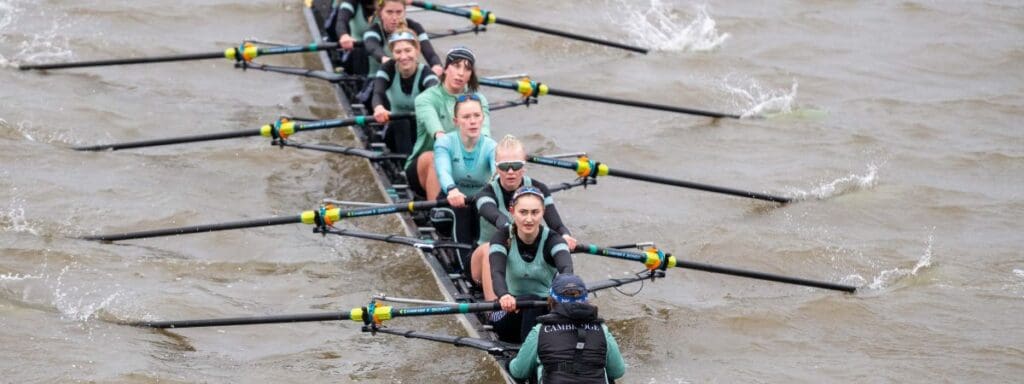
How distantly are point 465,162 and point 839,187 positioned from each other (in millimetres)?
4515

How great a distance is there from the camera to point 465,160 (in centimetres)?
970

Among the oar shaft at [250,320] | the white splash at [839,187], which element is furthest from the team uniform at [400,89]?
the white splash at [839,187]

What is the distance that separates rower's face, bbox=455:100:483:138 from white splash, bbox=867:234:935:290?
3454 mm

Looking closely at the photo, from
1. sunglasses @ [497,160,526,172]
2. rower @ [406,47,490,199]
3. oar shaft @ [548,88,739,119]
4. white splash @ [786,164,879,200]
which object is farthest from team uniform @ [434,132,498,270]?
white splash @ [786,164,879,200]

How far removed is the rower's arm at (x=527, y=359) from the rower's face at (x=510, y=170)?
142cm

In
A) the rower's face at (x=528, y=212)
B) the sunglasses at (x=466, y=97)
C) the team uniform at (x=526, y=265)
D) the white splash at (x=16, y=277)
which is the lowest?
the white splash at (x=16, y=277)

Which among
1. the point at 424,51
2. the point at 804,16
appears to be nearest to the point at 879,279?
the point at 424,51

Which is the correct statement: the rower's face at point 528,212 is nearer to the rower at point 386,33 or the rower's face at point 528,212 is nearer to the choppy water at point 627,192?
the choppy water at point 627,192

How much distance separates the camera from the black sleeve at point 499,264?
8.21 metres

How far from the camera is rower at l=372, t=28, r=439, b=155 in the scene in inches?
419

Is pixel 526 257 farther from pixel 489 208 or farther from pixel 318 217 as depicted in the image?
pixel 318 217

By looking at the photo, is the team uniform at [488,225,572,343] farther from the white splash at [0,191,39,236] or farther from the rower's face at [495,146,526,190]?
the white splash at [0,191,39,236]

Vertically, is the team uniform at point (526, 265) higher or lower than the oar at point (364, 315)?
higher

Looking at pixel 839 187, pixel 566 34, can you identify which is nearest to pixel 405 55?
pixel 566 34
